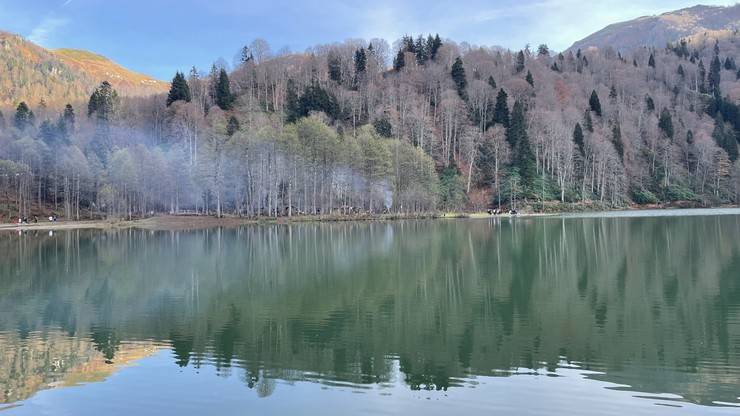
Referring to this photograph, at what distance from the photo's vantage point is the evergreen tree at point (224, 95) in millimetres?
117750

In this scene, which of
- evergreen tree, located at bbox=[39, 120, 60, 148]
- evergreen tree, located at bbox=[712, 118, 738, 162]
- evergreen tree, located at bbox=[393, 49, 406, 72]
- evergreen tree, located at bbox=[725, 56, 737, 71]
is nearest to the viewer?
evergreen tree, located at bbox=[39, 120, 60, 148]

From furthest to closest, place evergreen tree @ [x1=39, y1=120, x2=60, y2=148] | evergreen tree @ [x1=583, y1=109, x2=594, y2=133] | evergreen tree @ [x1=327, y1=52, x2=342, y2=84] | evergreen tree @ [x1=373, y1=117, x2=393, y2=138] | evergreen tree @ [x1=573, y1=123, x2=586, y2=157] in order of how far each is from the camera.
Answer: evergreen tree @ [x1=327, y1=52, x2=342, y2=84] → evergreen tree @ [x1=583, y1=109, x2=594, y2=133] → evergreen tree @ [x1=573, y1=123, x2=586, y2=157] → evergreen tree @ [x1=373, y1=117, x2=393, y2=138] → evergreen tree @ [x1=39, y1=120, x2=60, y2=148]

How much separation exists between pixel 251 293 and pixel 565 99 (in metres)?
122

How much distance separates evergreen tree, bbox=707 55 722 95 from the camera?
161762mm

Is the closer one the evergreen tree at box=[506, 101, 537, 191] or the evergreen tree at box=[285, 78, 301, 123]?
the evergreen tree at box=[506, 101, 537, 191]

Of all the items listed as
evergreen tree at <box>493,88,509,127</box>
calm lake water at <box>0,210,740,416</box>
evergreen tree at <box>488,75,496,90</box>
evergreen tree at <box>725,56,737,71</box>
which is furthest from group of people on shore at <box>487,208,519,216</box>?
evergreen tree at <box>725,56,737,71</box>

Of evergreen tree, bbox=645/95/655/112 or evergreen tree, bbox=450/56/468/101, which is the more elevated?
evergreen tree, bbox=450/56/468/101

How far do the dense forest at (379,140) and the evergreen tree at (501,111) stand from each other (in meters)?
0.39

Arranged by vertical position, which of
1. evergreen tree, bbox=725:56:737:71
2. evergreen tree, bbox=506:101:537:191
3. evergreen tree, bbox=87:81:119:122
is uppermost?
evergreen tree, bbox=725:56:737:71

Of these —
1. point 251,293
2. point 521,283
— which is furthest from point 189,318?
point 521,283

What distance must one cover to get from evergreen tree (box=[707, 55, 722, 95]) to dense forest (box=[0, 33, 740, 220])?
2.37m

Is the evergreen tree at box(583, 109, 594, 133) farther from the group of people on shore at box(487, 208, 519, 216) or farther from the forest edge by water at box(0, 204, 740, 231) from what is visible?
the forest edge by water at box(0, 204, 740, 231)

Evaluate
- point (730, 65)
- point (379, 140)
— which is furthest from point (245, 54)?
point (730, 65)

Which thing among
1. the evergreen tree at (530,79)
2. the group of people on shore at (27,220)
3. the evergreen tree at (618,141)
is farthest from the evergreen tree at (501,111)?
the group of people on shore at (27,220)
